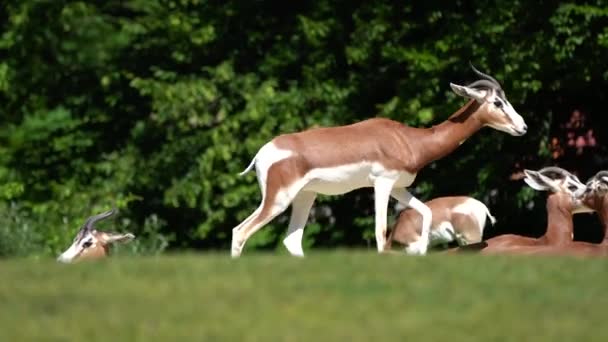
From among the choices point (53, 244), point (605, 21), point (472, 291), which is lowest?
point (53, 244)

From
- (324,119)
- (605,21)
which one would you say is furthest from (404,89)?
(605,21)

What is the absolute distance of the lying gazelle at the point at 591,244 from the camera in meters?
14.4

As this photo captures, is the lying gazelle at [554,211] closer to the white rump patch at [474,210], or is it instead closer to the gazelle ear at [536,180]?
the gazelle ear at [536,180]

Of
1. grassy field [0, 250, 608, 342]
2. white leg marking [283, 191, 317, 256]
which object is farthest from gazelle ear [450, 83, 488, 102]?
grassy field [0, 250, 608, 342]

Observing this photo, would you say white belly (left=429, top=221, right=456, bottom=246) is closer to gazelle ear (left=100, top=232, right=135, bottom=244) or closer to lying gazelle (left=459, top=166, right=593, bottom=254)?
Result: lying gazelle (left=459, top=166, right=593, bottom=254)

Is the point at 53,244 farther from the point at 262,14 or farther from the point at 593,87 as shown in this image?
the point at 593,87

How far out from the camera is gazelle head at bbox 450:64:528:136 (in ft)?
52.8

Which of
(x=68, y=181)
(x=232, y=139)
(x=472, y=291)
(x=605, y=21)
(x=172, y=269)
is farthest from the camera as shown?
(x=68, y=181)

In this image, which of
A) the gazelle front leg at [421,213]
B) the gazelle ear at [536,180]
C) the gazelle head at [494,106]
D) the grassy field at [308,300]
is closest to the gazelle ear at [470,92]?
the gazelle head at [494,106]

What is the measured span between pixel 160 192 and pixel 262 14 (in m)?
2.57

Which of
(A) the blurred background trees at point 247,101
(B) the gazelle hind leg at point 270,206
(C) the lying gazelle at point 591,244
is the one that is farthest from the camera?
(A) the blurred background trees at point 247,101

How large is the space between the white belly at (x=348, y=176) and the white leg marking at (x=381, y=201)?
0.05m

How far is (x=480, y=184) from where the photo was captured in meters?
20.0

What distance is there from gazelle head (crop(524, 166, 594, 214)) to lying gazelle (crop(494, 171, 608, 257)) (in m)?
0.06
